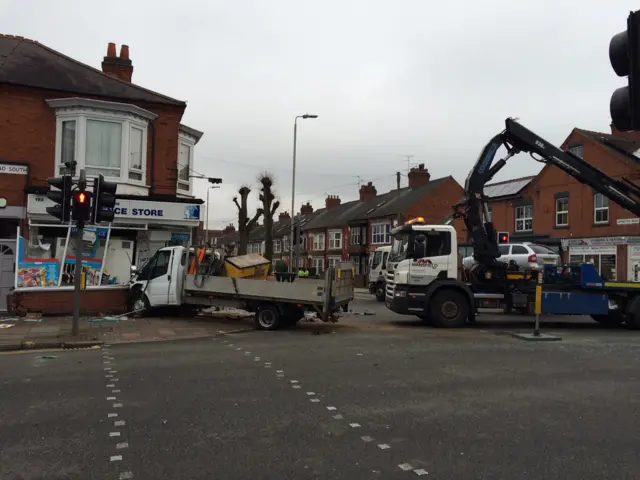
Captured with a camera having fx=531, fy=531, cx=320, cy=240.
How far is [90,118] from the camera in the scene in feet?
58.1

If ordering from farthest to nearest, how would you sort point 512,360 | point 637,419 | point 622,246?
point 622,246 → point 512,360 → point 637,419

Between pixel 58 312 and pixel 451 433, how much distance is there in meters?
13.9

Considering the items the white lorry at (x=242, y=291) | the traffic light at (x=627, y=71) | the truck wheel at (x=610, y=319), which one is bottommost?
the truck wheel at (x=610, y=319)

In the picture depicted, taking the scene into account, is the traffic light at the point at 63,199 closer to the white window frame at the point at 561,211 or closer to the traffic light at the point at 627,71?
the traffic light at the point at 627,71

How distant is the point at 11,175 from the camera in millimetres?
16953

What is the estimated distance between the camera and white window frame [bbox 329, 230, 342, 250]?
53312 millimetres

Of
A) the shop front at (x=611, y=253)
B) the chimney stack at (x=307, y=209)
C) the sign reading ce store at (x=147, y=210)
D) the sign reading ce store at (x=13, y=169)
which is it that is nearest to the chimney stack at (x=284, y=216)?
the chimney stack at (x=307, y=209)

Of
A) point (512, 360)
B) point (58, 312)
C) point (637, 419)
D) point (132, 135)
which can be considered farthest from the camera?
point (132, 135)

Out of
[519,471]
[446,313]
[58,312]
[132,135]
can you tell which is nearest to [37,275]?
[58,312]

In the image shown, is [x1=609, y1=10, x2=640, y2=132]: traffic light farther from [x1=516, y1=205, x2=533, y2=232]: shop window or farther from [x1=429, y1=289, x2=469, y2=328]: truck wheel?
[x1=516, y1=205, x2=533, y2=232]: shop window

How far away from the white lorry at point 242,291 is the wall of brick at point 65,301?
0.51 meters

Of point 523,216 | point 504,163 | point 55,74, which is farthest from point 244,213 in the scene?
point 504,163

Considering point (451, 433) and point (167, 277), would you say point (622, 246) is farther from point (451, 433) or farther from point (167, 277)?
point (451, 433)

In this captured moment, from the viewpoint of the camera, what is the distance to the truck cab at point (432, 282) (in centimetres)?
1470
